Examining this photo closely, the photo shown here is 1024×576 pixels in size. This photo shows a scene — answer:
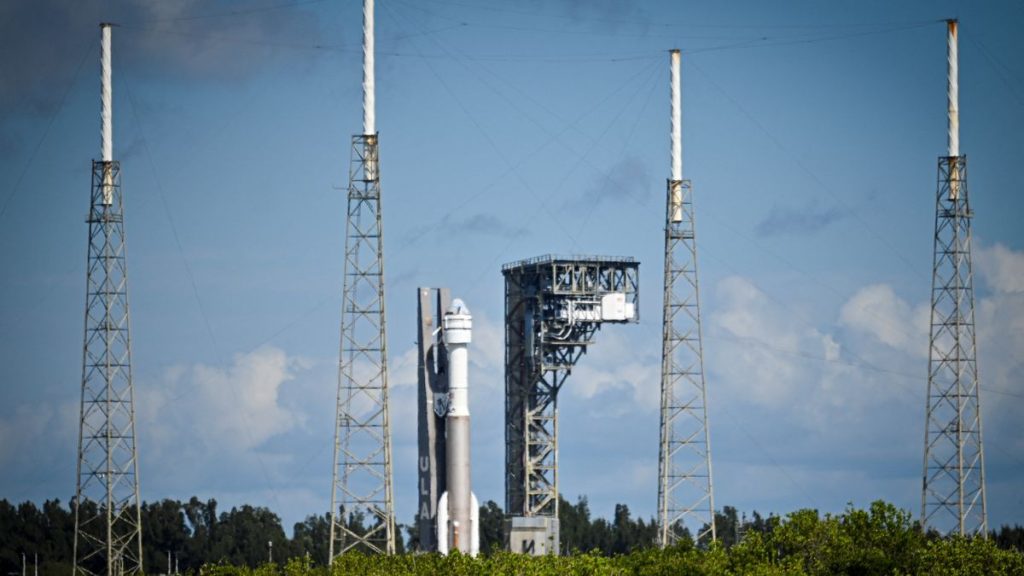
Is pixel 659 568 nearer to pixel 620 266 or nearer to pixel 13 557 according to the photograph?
pixel 620 266

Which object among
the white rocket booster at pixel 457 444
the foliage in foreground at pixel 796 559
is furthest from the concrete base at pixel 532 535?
the foliage in foreground at pixel 796 559

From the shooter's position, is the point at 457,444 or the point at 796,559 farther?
the point at 457,444

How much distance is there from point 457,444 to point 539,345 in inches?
444

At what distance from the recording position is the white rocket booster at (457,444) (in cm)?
12925

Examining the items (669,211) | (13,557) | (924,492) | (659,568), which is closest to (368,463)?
(659,568)

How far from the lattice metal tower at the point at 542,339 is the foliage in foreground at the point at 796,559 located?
76.4ft

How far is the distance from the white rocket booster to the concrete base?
9.36 ft

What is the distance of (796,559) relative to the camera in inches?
4122

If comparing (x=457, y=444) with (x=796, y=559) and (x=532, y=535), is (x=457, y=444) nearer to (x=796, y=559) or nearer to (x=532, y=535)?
(x=532, y=535)

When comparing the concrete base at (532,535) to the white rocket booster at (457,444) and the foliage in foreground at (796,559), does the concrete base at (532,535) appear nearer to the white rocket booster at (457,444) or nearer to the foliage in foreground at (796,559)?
the white rocket booster at (457,444)

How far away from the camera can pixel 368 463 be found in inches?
4350

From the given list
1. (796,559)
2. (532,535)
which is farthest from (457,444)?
(796,559)

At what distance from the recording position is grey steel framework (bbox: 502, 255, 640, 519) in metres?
137

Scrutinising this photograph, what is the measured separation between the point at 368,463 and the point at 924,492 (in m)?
31.8
